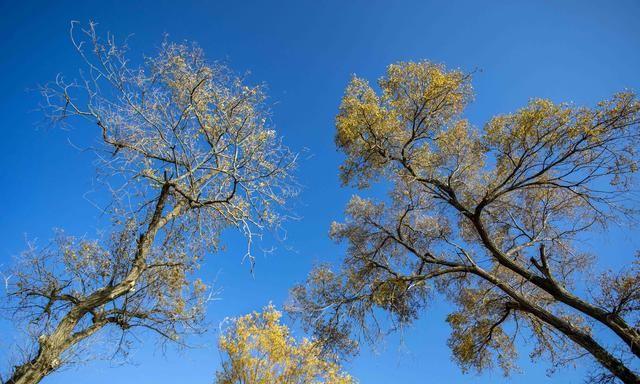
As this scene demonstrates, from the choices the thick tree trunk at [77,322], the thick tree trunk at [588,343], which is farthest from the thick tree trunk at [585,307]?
the thick tree trunk at [77,322]

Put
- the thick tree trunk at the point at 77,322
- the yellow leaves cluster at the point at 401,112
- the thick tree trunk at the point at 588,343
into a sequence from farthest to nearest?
the yellow leaves cluster at the point at 401,112 → the thick tree trunk at the point at 588,343 → the thick tree trunk at the point at 77,322

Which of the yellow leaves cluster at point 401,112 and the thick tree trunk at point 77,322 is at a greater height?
the yellow leaves cluster at point 401,112

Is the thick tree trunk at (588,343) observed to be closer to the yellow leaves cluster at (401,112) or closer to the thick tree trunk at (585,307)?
the thick tree trunk at (585,307)

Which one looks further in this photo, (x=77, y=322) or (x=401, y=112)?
(x=401, y=112)

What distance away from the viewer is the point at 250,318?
56.3ft

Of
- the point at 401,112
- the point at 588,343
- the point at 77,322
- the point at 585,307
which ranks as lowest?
the point at 77,322

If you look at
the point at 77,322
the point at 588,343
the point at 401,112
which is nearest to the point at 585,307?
the point at 588,343

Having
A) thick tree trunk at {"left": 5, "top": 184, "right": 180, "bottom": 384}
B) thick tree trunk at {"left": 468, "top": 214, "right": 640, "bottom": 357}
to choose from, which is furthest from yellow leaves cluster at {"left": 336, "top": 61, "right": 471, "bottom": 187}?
thick tree trunk at {"left": 5, "top": 184, "right": 180, "bottom": 384}

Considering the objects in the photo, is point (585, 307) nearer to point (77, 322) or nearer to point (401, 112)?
point (401, 112)

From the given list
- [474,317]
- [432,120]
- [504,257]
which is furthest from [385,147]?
[474,317]

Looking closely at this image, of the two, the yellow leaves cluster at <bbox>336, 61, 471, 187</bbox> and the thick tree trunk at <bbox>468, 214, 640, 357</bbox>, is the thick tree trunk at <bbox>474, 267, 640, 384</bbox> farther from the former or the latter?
the yellow leaves cluster at <bbox>336, 61, 471, 187</bbox>

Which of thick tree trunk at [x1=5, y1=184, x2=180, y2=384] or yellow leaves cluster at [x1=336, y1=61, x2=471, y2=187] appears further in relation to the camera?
yellow leaves cluster at [x1=336, y1=61, x2=471, y2=187]

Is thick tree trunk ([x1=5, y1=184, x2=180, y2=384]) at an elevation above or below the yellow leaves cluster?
below

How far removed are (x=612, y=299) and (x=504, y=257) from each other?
238 centimetres
